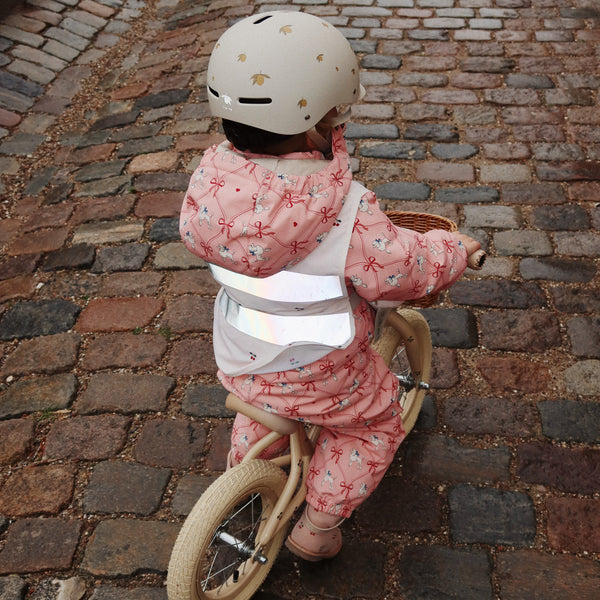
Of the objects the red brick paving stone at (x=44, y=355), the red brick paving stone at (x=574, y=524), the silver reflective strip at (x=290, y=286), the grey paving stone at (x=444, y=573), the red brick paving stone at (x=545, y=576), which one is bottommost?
the red brick paving stone at (x=574, y=524)

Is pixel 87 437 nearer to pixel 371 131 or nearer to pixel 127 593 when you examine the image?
pixel 127 593

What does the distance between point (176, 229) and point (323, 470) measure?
217 cm

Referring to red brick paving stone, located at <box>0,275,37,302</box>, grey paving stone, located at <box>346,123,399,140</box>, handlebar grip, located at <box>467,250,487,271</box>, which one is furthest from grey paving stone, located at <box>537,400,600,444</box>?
red brick paving stone, located at <box>0,275,37,302</box>

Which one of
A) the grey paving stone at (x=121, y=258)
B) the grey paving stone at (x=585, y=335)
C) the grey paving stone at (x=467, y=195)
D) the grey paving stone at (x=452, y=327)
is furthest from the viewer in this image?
the grey paving stone at (x=467, y=195)

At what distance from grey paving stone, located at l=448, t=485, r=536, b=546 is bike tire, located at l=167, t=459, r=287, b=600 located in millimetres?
666

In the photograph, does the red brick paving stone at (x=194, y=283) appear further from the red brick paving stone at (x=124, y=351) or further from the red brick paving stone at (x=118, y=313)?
the red brick paving stone at (x=124, y=351)

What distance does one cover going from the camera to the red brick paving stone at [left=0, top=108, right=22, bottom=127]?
523cm

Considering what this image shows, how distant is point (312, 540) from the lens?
225 centimetres

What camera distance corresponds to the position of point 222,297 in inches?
79.9

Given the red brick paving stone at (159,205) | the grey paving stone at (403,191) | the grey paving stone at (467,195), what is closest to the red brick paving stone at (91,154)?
the red brick paving stone at (159,205)

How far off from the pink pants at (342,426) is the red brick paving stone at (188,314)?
1.18 m

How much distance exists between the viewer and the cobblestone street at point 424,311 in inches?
95.6

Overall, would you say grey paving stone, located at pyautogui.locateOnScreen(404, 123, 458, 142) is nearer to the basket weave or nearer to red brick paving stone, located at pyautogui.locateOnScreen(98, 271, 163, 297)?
red brick paving stone, located at pyautogui.locateOnScreen(98, 271, 163, 297)

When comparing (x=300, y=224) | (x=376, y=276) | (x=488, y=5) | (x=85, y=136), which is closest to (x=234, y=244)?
(x=300, y=224)
